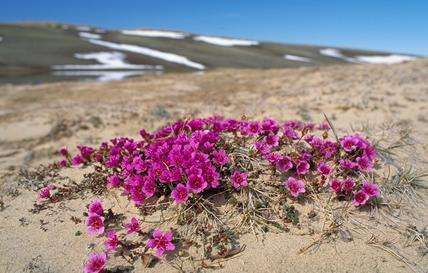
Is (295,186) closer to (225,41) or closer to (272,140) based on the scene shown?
(272,140)

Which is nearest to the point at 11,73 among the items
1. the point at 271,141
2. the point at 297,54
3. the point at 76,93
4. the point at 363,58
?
the point at 76,93

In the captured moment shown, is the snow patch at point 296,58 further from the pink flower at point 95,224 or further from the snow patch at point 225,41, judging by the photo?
the pink flower at point 95,224

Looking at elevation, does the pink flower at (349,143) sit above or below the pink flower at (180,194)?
above

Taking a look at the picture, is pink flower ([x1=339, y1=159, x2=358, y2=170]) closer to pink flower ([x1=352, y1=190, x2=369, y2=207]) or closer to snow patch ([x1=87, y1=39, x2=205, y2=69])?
pink flower ([x1=352, y1=190, x2=369, y2=207])

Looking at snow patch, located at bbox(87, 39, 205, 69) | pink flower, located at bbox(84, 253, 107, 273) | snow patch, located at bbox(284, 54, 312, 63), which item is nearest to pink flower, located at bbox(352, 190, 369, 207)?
pink flower, located at bbox(84, 253, 107, 273)

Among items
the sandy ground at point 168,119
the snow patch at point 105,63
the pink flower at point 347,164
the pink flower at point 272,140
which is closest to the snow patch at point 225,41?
the snow patch at point 105,63

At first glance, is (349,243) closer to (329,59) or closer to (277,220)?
(277,220)
